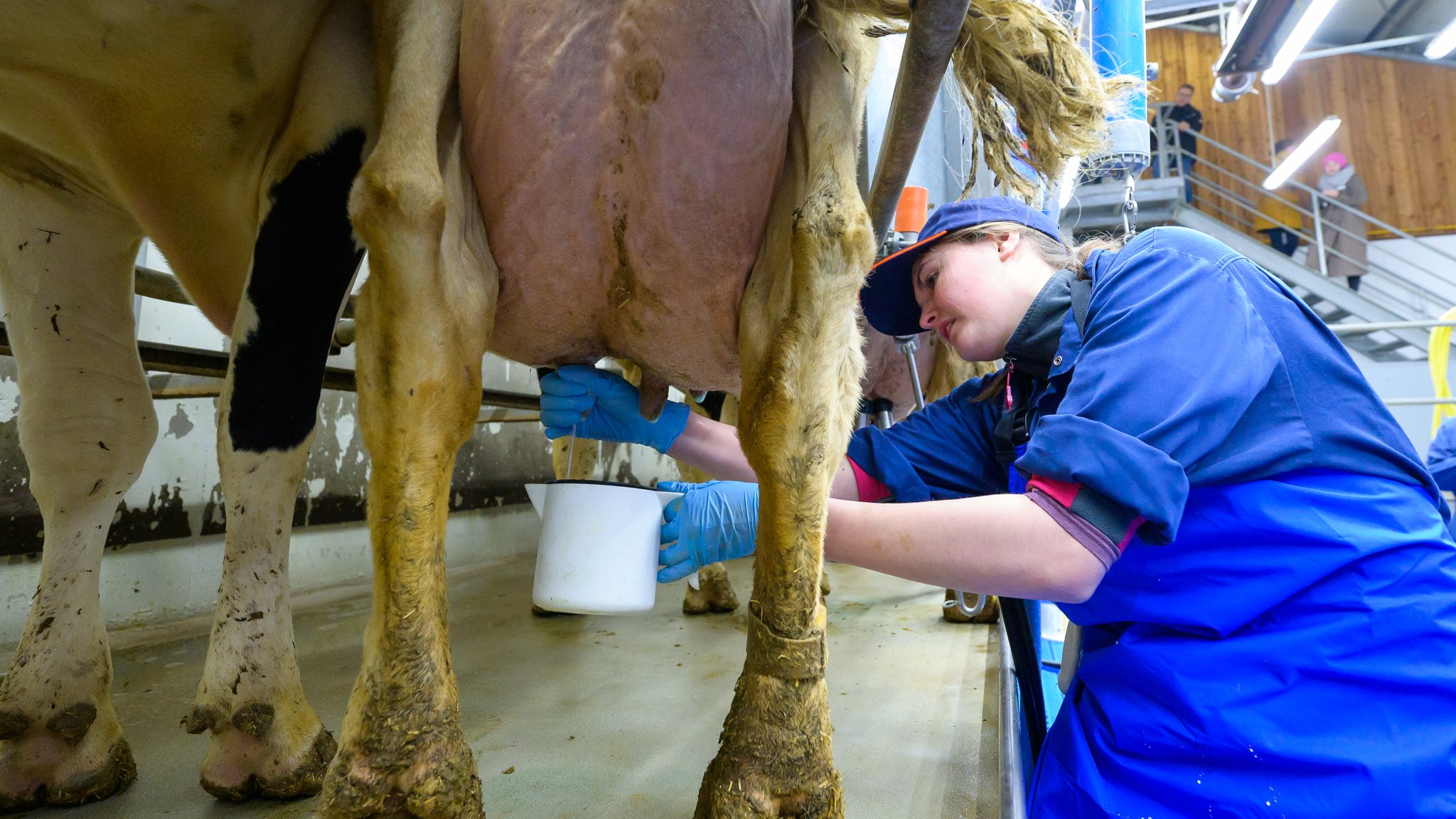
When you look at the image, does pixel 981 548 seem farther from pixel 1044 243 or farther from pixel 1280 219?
pixel 1280 219

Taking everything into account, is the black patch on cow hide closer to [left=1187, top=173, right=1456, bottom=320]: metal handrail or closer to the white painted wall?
the white painted wall

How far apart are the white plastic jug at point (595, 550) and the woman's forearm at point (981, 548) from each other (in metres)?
0.34

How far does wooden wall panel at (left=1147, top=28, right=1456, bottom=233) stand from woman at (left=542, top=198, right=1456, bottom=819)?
1435 centimetres

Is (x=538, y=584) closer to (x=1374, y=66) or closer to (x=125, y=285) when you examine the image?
(x=125, y=285)

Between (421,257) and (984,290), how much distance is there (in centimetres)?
96

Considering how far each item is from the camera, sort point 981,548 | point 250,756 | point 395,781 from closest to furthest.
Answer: point 395,781 → point 981,548 → point 250,756

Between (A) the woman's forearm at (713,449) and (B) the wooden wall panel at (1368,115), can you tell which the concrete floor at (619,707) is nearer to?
(A) the woman's forearm at (713,449)

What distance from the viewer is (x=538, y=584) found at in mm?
1331

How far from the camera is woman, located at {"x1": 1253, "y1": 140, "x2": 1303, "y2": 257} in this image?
11844mm

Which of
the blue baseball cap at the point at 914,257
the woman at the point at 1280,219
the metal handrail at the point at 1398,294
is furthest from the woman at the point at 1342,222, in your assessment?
the blue baseball cap at the point at 914,257

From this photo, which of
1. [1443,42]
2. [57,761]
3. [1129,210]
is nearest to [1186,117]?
[1443,42]

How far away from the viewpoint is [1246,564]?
1.15 metres

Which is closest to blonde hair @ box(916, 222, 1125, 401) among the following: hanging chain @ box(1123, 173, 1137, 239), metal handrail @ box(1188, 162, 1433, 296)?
hanging chain @ box(1123, 173, 1137, 239)

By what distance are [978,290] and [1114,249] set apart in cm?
28
